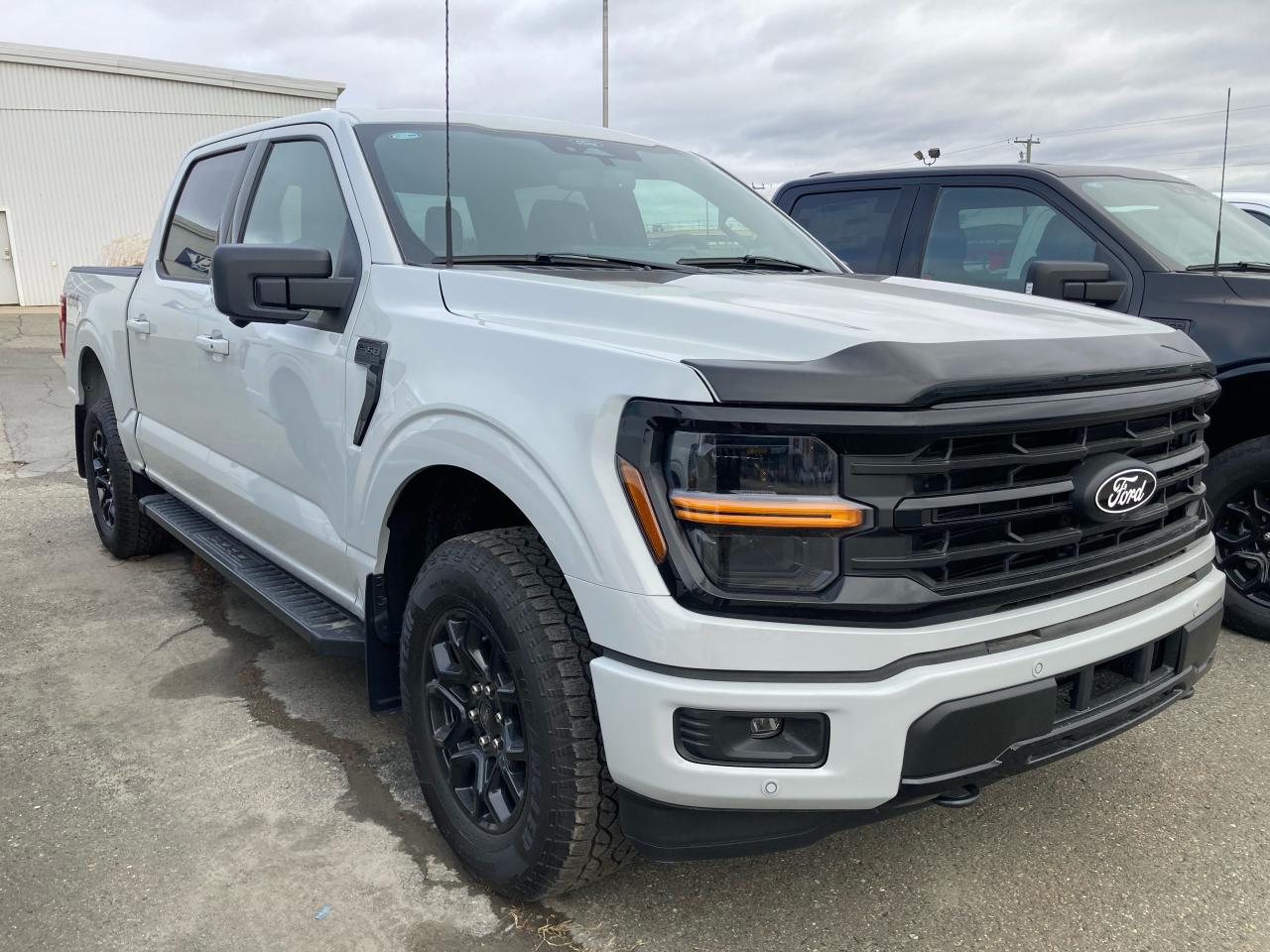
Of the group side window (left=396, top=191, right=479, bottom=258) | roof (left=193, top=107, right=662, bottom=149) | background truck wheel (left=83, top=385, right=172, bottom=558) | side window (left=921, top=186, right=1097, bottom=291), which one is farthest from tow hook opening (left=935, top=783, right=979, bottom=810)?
background truck wheel (left=83, top=385, right=172, bottom=558)

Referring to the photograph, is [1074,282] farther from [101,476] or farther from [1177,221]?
[101,476]

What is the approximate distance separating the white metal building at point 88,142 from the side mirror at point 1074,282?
20.9 metres

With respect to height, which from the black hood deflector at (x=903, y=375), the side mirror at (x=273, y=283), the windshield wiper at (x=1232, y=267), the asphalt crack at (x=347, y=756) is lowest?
the asphalt crack at (x=347, y=756)

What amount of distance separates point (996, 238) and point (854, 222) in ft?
2.81

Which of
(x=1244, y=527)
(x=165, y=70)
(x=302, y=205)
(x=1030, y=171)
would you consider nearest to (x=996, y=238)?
(x=1030, y=171)

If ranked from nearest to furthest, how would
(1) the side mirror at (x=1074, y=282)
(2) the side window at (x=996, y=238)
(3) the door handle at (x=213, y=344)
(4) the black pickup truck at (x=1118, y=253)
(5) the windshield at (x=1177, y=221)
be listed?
(3) the door handle at (x=213, y=344) → (1) the side mirror at (x=1074, y=282) → (4) the black pickup truck at (x=1118, y=253) → (5) the windshield at (x=1177, y=221) → (2) the side window at (x=996, y=238)

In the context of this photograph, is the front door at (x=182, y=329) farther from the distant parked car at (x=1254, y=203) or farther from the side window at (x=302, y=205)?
the distant parked car at (x=1254, y=203)

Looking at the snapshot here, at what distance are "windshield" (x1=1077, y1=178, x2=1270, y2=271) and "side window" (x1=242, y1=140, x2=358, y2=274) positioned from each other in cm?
331

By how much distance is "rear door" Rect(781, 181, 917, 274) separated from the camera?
5.32 metres

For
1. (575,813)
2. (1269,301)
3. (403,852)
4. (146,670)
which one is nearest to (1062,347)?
(575,813)

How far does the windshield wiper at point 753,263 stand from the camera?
3236 mm

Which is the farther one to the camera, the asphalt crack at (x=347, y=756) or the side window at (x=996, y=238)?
the side window at (x=996, y=238)

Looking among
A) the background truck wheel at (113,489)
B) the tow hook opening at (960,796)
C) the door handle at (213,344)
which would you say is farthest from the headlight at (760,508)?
the background truck wheel at (113,489)

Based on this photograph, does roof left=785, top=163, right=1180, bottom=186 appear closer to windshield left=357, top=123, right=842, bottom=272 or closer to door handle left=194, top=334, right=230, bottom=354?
windshield left=357, top=123, right=842, bottom=272
